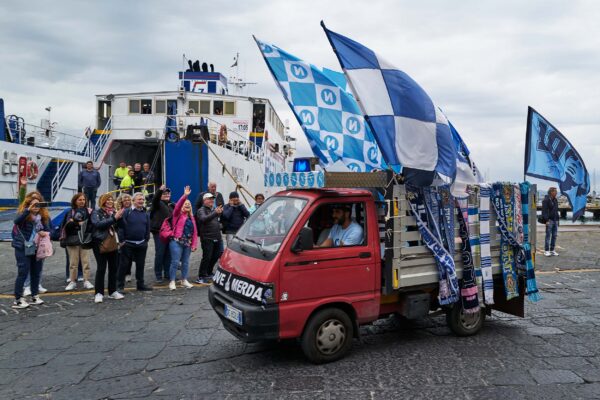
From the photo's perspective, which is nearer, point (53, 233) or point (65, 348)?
point (65, 348)

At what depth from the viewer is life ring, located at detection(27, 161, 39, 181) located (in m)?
15.8

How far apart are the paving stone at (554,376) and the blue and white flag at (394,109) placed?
7.17ft

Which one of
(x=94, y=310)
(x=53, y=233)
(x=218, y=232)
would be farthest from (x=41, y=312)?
(x=218, y=232)

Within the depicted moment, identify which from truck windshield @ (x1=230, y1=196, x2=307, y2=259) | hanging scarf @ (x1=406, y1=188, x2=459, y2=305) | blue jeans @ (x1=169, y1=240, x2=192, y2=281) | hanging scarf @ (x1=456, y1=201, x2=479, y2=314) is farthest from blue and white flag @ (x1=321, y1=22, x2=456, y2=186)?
blue jeans @ (x1=169, y1=240, x2=192, y2=281)

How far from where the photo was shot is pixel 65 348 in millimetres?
5117

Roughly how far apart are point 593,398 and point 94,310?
6.27m

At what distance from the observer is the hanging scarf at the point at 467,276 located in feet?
17.1

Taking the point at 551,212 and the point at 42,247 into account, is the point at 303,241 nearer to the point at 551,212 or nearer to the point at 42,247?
the point at 42,247

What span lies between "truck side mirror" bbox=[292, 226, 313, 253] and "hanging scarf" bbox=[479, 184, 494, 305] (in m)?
2.29

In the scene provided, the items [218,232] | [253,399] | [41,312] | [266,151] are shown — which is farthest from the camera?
[266,151]

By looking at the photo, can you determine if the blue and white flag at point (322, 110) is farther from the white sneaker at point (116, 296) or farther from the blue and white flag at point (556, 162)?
the white sneaker at point (116, 296)

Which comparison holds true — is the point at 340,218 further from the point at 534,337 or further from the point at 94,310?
the point at 94,310

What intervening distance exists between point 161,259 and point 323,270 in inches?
200

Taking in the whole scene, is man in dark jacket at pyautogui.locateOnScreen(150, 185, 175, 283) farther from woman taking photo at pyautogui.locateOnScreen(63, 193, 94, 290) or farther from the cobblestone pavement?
the cobblestone pavement
